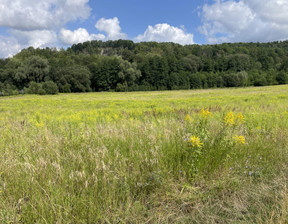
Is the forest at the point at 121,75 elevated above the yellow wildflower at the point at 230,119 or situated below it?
above

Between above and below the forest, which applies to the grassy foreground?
below

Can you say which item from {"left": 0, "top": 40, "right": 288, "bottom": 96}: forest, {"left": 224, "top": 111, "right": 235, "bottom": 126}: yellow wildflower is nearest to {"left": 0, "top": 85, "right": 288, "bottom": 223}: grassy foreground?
{"left": 224, "top": 111, "right": 235, "bottom": 126}: yellow wildflower

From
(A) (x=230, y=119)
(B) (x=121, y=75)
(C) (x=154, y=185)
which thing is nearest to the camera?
(C) (x=154, y=185)

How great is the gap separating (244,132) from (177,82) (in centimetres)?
7417

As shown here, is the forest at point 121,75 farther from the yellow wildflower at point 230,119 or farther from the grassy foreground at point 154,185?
the yellow wildflower at point 230,119

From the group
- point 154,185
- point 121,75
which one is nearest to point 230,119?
point 154,185

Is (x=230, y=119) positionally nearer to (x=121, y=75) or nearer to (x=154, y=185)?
(x=154, y=185)

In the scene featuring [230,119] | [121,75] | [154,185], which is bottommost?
[154,185]

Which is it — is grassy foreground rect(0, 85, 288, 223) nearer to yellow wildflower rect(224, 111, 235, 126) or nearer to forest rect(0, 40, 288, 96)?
yellow wildflower rect(224, 111, 235, 126)

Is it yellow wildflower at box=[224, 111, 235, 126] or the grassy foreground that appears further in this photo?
yellow wildflower at box=[224, 111, 235, 126]

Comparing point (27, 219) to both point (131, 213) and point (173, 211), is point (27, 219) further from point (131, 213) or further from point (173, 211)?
point (173, 211)

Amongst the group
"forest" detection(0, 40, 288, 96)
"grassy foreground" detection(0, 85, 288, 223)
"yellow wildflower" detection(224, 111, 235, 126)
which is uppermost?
"forest" detection(0, 40, 288, 96)

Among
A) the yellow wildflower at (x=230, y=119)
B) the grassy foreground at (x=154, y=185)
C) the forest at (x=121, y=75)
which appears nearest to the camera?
the grassy foreground at (x=154, y=185)

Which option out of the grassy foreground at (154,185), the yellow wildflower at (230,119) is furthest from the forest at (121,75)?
the yellow wildflower at (230,119)
